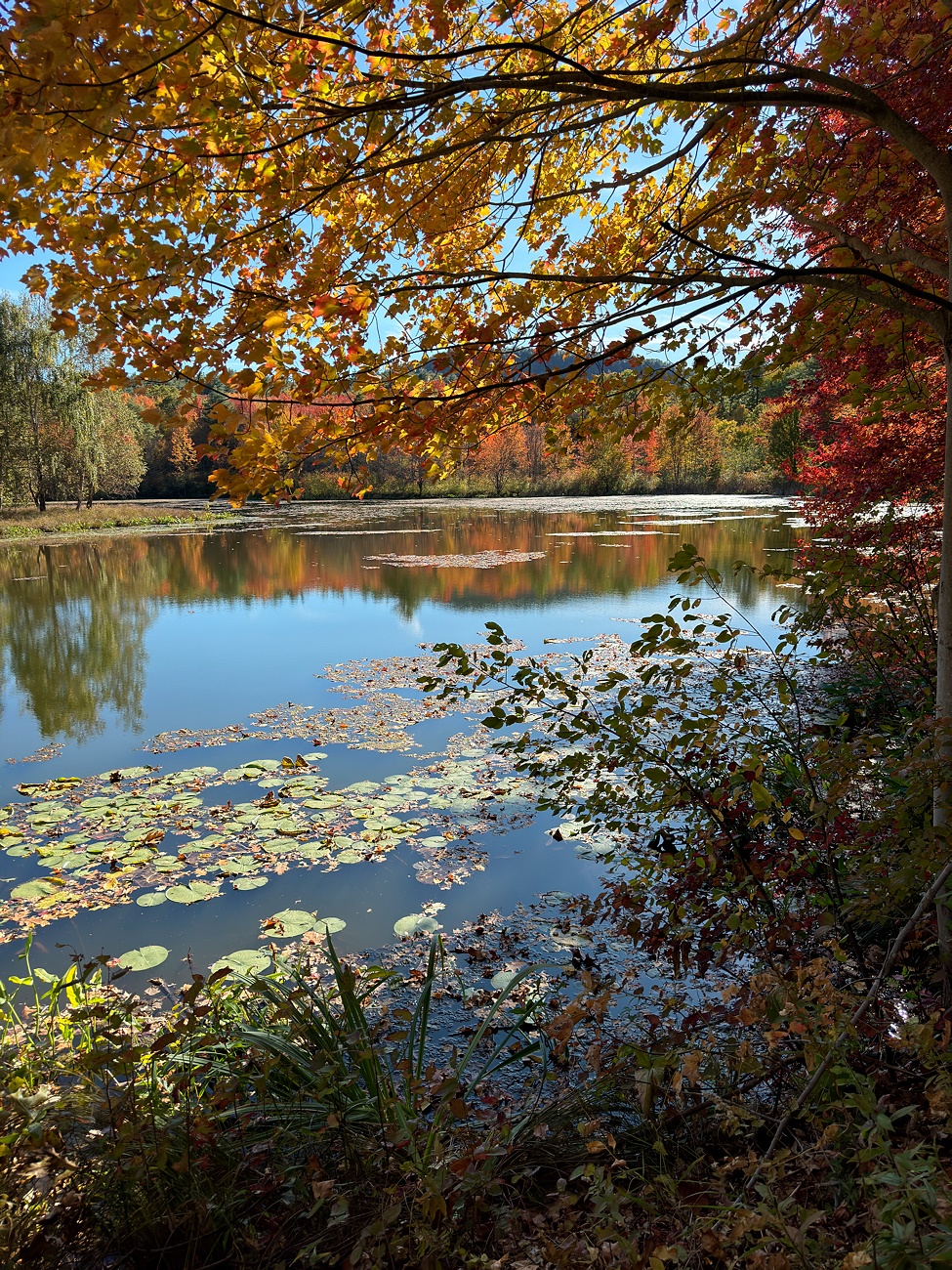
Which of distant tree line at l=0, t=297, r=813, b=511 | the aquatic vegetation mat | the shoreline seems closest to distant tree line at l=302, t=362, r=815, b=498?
distant tree line at l=0, t=297, r=813, b=511

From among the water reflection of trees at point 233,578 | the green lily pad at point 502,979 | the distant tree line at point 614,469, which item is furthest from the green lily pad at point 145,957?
the distant tree line at point 614,469

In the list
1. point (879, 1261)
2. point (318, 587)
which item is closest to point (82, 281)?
point (879, 1261)

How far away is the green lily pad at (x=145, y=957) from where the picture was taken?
3.85 metres

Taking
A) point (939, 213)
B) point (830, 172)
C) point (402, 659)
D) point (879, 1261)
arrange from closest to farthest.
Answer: point (879, 1261) < point (830, 172) < point (939, 213) < point (402, 659)

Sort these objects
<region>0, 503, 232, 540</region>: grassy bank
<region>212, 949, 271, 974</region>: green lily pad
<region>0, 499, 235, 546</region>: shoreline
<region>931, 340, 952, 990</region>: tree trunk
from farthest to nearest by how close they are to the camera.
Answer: <region>0, 503, 232, 540</region>: grassy bank
<region>0, 499, 235, 546</region>: shoreline
<region>212, 949, 271, 974</region>: green lily pad
<region>931, 340, 952, 990</region>: tree trunk

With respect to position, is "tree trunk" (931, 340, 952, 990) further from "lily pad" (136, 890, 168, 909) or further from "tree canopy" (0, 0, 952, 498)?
"lily pad" (136, 890, 168, 909)

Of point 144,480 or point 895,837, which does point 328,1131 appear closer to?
point 895,837

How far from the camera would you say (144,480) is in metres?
56.2

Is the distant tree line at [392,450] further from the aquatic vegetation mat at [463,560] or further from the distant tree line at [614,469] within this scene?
the aquatic vegetation mat at [463,560]

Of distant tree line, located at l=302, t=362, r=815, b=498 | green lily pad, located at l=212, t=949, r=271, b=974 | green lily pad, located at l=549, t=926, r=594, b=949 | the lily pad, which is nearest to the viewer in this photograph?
green lily pad, located at l=212, t=949, r=271, b=974

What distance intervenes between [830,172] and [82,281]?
4.21 meters

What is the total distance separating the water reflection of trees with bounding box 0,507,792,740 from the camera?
9828 millimetres

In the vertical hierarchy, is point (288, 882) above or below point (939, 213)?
below

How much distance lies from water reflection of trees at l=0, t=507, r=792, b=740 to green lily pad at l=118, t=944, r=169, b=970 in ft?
13.9
